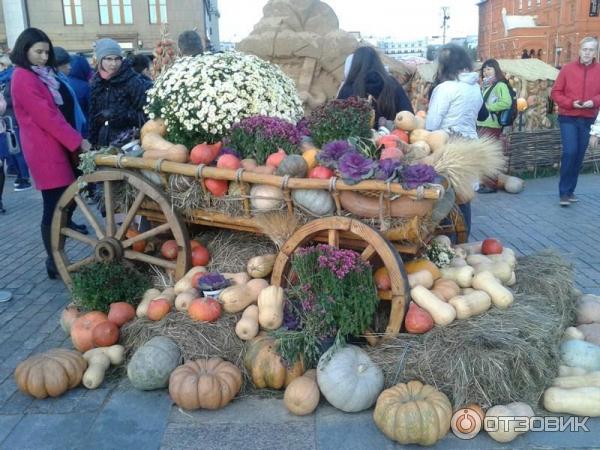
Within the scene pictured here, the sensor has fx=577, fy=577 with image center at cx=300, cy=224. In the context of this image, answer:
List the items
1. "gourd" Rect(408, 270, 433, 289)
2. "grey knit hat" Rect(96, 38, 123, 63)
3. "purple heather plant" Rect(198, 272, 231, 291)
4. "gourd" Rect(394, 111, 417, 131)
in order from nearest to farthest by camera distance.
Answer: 1. "gourd" Rect(408, 270, 433, 289)
2. "purple heather plant" Rect(198, 272, 231, 291)
3. "gourd" Rect(394, 111, 417, 131)
4. "grey knit hat" Rect(96, 38, 123, 63)

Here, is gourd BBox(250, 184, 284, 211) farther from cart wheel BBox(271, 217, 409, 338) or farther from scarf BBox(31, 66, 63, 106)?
scarf BBox(31, 66, 63, 106)

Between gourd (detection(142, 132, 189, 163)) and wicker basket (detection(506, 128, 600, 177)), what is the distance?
A: 6675mm

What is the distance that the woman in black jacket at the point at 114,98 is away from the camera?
4828 mm

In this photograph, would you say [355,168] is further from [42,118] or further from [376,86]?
[42,118]

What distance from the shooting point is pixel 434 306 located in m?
3.20

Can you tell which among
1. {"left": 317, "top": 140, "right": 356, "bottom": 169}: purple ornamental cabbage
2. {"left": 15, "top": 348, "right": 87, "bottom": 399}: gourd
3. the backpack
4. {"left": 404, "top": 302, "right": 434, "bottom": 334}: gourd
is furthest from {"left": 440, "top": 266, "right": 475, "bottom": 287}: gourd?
the backpack

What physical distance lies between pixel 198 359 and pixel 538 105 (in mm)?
10359

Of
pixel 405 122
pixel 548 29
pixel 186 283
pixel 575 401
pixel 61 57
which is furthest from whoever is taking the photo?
pixel 548 29

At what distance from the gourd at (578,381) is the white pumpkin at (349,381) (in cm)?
94

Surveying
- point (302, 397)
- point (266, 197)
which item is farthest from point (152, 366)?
point (266, 197)

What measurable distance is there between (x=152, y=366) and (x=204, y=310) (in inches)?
17.1

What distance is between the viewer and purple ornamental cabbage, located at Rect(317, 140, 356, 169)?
10.9 ft

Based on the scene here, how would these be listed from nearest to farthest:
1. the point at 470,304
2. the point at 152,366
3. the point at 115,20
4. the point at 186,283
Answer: the point at 152,366 < the point at 470,304 < the point at 186,283 < the point at 115,20

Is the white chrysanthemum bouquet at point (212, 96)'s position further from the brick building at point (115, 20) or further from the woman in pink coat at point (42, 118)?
the brick building at point (115, 20)
